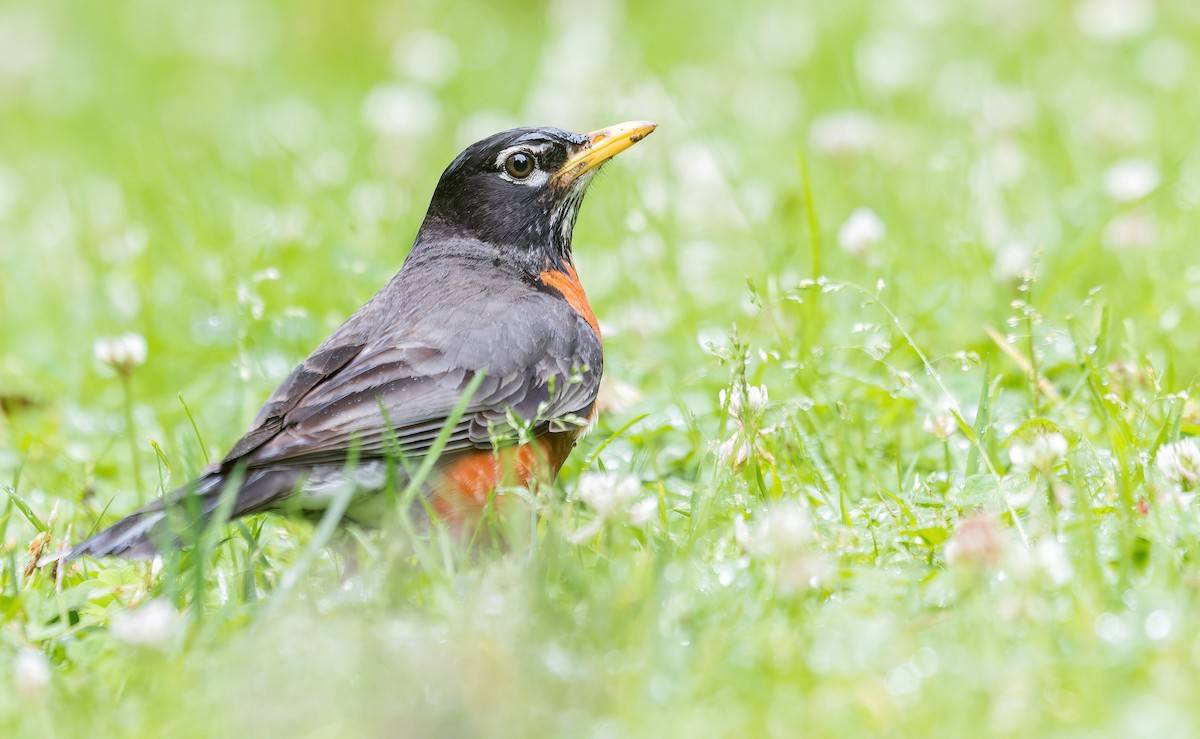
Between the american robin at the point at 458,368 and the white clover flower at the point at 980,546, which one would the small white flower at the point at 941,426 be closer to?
the american robin at the point at 458,368

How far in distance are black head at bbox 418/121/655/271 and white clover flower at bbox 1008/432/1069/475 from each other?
1.92 m

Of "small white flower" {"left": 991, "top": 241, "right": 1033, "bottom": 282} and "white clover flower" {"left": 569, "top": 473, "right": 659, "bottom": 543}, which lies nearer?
"white clover flower" {"left": 569, "top": 473, "right": 659, "bottom": 543}

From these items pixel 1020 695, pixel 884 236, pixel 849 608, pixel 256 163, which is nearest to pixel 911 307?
pixel 884 236

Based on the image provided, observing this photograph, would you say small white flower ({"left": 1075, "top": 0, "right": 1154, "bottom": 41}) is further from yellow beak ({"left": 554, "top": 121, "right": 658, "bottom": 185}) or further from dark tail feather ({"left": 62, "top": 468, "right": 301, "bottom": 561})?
dark tail feather ({"left": 62, "top": 468, "right": 301, "bottom": 561})

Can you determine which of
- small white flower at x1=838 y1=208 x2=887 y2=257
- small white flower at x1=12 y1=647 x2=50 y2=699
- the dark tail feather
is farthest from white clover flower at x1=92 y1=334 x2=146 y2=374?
small white flower at x1=838 y1=208 x2=887 y2=257

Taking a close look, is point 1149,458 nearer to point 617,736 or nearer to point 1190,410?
point 1190,410

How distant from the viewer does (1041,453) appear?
149 inches

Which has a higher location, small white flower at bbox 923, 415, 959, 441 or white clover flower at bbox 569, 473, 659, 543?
white clover flower at bbox 569, 473, 659, 543

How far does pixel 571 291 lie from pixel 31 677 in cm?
255

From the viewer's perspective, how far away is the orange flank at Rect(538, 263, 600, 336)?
5.06 metres

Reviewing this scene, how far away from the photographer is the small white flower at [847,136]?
23.6ft

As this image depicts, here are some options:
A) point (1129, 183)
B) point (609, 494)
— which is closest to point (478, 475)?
point (609, 494)

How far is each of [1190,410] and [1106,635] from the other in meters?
1.87

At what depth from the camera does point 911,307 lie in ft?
19.0
